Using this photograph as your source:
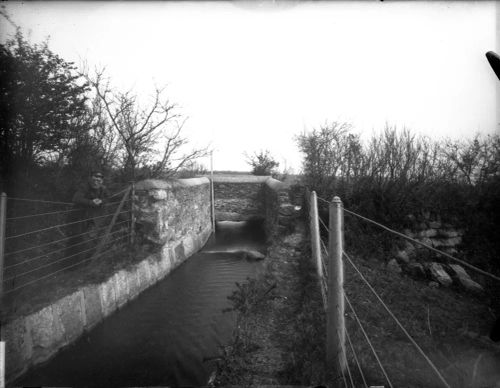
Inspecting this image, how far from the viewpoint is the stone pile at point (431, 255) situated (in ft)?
21.9

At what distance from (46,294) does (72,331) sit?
2.19ft

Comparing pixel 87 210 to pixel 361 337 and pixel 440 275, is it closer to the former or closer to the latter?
pixel 361 337

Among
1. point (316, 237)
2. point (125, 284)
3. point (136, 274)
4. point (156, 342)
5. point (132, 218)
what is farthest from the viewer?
point (132, 218)

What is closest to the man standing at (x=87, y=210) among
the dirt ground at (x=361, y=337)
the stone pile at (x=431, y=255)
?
the dirt ground at (x=361, y=337)

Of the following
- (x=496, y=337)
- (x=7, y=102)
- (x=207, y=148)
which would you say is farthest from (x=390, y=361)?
(x=207, y=148)

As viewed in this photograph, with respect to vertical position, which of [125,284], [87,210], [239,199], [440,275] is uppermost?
[87,210]

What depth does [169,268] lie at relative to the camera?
788cm

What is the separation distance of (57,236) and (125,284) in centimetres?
234

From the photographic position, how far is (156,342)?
15.3 ft

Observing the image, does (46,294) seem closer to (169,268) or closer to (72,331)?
(72,331)

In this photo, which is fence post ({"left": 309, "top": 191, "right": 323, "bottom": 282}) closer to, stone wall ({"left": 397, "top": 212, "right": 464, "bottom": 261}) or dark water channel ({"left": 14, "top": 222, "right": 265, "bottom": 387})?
dark water channel ({"left": 14, "top": 222, "right": 265, "bottom": 387})

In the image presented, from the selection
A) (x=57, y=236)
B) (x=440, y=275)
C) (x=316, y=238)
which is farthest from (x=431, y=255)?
(x=57, y=236)

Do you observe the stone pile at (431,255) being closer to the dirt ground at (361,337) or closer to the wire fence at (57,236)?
the dirt ground at (361,337)

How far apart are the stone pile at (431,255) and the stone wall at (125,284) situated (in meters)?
5.50
